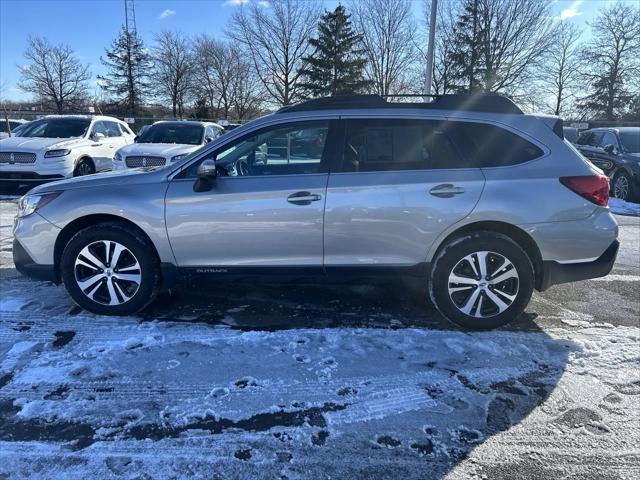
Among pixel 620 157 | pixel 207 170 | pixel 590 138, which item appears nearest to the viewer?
pixel 207 170

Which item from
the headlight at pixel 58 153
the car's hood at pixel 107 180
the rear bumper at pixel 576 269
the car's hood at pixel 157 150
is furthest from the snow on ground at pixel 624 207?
the headlight at pixel 58 153

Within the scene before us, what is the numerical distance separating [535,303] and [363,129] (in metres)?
2.44

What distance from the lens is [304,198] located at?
3809 mm

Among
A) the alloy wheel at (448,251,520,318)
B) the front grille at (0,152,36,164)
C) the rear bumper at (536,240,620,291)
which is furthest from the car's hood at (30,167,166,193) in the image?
the front grille at (0,152,36,164)

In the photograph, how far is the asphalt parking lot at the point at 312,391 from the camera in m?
2.42

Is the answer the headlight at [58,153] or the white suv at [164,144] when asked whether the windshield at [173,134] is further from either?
the headlight at [58,153]

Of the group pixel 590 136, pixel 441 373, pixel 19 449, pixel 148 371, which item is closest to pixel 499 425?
pixel 441 373

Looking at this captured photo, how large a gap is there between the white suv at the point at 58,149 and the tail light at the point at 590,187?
9.80 metres

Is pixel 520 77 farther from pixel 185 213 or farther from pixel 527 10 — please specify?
pixel 185 213

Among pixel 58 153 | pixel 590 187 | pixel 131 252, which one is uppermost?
pixel 58 153

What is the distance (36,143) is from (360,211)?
30.6 ft

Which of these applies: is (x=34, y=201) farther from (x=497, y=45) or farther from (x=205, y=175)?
(x=497, y=45)

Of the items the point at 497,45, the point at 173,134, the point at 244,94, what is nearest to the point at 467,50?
the point at 497,45

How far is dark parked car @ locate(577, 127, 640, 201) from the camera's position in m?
11.8
